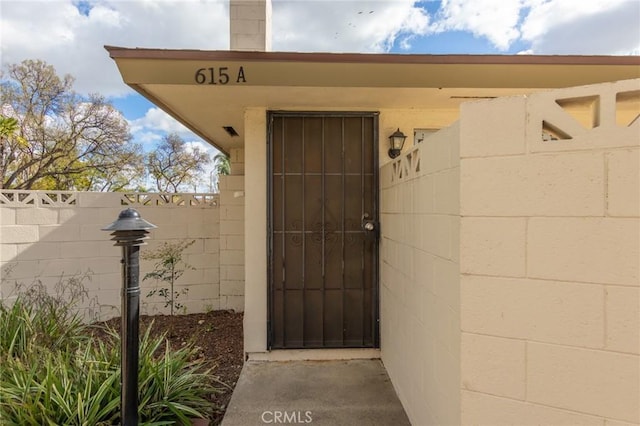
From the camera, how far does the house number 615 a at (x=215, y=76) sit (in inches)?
108

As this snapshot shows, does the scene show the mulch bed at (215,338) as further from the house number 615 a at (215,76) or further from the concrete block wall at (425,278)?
the house number 615 a at (215,76)

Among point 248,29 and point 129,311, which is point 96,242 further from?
point 248,29

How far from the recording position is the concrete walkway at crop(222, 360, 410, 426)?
8.50 ft

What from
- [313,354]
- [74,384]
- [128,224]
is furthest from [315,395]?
[128,224]

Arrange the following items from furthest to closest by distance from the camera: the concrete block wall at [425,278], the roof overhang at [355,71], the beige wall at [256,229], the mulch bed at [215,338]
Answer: the beige wall at [256,229] < the mulch bed at [215,338] < the roof overhang at [355,71] < the concrete block wall at [425,278]

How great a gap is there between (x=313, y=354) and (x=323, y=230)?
53.5 inches

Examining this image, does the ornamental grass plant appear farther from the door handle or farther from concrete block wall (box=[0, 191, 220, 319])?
the door handle

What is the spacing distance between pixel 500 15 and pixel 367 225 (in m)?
2.87

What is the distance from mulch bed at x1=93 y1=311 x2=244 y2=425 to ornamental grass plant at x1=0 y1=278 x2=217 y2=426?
0.15m

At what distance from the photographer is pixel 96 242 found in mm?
4848

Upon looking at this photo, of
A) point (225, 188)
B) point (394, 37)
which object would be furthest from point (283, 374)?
point (394, 37)

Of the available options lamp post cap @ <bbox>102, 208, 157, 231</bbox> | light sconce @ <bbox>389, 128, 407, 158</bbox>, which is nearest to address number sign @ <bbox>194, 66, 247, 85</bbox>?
lamp post cap @ <bbox>102, 208, 157, 231</bbox>

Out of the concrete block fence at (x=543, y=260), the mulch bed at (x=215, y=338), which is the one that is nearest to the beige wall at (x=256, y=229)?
the mulch bed at (x=215, y=338)

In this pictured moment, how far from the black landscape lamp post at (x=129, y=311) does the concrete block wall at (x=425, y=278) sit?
5.59ft
